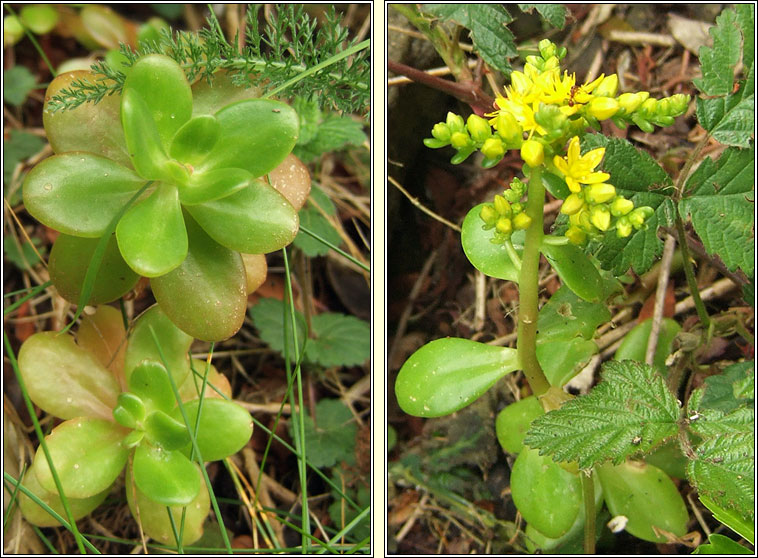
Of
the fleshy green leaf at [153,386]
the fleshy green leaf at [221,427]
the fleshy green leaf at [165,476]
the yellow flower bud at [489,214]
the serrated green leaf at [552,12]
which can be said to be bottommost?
the fleshy green leaf at [165,476]

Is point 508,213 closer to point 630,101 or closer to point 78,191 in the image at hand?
point 630,101

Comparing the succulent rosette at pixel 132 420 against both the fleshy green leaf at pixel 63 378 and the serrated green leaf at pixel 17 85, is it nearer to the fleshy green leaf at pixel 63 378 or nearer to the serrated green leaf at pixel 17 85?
the fleshy green leaf at pixel 63 378

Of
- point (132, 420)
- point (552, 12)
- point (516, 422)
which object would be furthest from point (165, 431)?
point (552, 12)

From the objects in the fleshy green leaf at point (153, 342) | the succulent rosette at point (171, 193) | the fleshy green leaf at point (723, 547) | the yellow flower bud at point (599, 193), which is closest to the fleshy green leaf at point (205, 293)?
the succulent rosette at point (171, 193)

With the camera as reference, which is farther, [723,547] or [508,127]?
[723,547]

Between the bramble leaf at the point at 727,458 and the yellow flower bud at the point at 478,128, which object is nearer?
the yellow flower bud at the point at 478,128

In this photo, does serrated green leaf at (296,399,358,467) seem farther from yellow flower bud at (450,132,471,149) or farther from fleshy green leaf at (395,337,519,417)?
yellow flower bud at (450,132,471,149)
